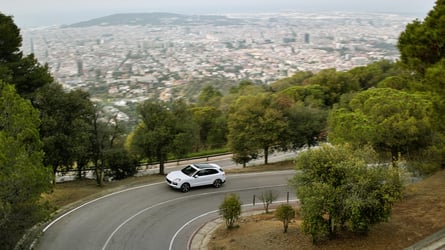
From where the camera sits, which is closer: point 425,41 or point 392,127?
point 425,41

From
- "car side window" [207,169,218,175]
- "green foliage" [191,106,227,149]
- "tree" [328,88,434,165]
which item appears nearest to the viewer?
"tree" [328,88,434,165]

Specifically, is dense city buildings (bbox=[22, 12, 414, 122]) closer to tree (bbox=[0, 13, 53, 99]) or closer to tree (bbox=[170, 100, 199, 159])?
tree (bbox=[170, 100, 199, 159])

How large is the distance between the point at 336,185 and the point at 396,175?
202 cm

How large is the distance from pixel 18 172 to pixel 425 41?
44.7 ft

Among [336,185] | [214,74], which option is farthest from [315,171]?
[214,74]

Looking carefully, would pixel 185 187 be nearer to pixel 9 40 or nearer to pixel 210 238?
pixel 210 238

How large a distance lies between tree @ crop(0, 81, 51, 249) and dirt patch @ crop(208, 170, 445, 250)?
6796 millimetres

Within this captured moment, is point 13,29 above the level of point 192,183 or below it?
above

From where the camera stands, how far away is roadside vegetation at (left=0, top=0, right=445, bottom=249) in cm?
1185

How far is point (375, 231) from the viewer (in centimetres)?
1399

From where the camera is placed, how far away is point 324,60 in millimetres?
114125

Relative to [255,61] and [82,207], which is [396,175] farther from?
[255,61]

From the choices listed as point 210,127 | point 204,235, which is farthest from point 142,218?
point 210,127

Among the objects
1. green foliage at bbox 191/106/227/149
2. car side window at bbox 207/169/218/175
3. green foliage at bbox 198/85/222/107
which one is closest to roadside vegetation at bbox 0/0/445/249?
car side window at bbox 207/169/218/175
